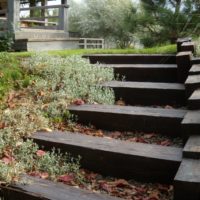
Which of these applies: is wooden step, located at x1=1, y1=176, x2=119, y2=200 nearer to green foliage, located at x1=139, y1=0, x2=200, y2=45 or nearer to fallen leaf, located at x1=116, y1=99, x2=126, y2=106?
fallen leaf, located at x1=116, y1=99, x2=126, y2=106

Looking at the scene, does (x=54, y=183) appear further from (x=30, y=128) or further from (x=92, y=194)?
(x=30, y=128)

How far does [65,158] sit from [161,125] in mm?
838

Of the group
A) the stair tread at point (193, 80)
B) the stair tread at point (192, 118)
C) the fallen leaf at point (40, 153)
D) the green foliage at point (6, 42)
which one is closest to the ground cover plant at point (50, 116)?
the fallen leaf at point (40, 153)

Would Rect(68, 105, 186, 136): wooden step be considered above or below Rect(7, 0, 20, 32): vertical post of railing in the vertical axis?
below

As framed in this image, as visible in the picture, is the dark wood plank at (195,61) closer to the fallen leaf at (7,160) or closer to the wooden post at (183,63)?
the wooden post at (183,63)

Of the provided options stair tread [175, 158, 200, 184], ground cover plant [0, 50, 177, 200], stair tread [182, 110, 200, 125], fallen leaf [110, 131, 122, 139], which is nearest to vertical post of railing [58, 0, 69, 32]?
ground cover plant [0, 50, 177, 200]

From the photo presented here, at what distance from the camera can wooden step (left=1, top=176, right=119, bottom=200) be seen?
2043 millimetres

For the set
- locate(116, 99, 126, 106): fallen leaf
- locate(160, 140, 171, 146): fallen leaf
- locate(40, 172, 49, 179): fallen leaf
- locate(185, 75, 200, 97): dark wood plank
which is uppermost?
locate(185, 75, 200, 97): dark wood plank

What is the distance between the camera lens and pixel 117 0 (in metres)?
20.3

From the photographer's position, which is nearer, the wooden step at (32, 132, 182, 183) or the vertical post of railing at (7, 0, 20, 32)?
the wooden step at (32, 132, 182, 183)

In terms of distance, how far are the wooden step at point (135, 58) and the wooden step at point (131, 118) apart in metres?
1.44

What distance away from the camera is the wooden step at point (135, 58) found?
427 centimetres

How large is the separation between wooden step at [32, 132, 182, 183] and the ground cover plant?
0.06 metres

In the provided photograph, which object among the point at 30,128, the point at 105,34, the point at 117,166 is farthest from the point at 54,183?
the point at 105,34
